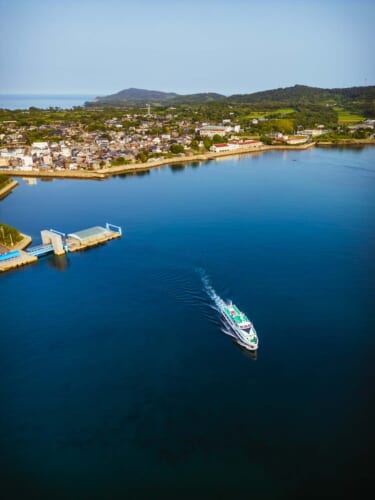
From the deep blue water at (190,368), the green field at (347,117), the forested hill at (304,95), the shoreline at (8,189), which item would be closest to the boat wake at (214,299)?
the deep blue water at (190,368)

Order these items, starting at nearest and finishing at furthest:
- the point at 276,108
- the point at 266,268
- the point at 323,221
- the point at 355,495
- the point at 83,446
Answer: the point at 355,495 < the point at 83,446 < the point at 266,268 < the point at 323,221 < the point at 276,108

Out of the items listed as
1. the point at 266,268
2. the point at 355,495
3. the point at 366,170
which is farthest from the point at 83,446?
the point at 366,170

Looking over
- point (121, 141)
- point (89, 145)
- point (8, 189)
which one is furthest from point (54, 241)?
point (121, 141)

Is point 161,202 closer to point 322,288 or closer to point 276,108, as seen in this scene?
point 322,288

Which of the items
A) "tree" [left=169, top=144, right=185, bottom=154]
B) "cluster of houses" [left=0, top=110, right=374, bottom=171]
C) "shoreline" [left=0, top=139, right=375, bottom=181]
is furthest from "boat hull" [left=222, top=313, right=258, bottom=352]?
"tree" [left=169, top=144, right=185, bottom=154]

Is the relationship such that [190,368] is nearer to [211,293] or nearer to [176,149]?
[211,293]

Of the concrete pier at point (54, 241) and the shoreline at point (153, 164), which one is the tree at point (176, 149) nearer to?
the shoreline at point (153, 164)
